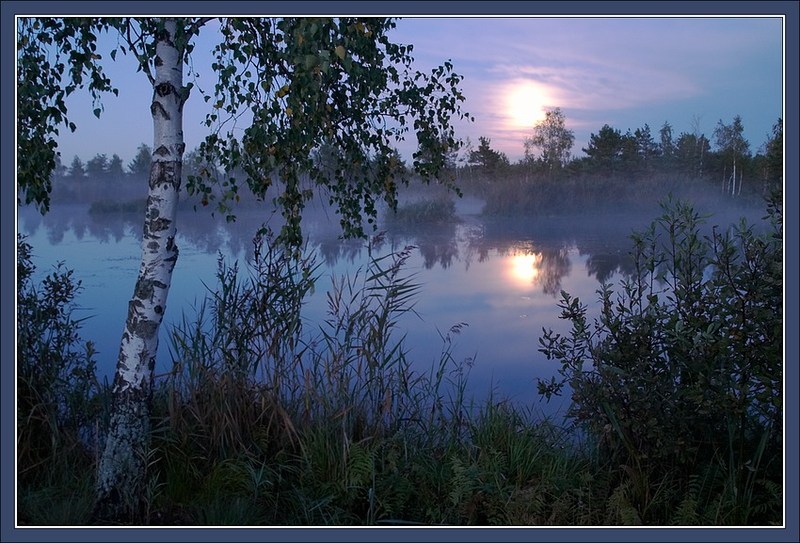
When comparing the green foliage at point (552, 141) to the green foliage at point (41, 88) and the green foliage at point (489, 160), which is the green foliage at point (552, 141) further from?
the green foliage at point (41, 88)

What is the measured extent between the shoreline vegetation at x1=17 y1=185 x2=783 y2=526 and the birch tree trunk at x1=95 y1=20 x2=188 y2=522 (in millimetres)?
125

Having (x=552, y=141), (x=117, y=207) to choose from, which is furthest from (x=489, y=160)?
(x=117, y=207)

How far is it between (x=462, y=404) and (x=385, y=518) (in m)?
0.87

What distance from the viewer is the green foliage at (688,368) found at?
139 inches

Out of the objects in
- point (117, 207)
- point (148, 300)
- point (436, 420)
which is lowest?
point (436, 420)

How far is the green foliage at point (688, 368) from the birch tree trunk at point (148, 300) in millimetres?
2047

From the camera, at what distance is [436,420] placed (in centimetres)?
416

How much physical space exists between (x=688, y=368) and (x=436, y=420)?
1.42 m

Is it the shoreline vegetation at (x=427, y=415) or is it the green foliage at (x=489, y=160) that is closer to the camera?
the shoreline vegetation at (x=427, y=415)

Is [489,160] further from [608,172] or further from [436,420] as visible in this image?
[436,420]

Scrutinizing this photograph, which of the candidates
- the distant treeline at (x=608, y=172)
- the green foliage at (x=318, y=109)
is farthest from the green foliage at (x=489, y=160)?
the green foliage at (x=318, y=109)

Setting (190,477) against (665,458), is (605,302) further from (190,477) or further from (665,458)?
(190,477)

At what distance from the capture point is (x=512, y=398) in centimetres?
438

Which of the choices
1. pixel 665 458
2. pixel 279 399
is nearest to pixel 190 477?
pixel 279 399
